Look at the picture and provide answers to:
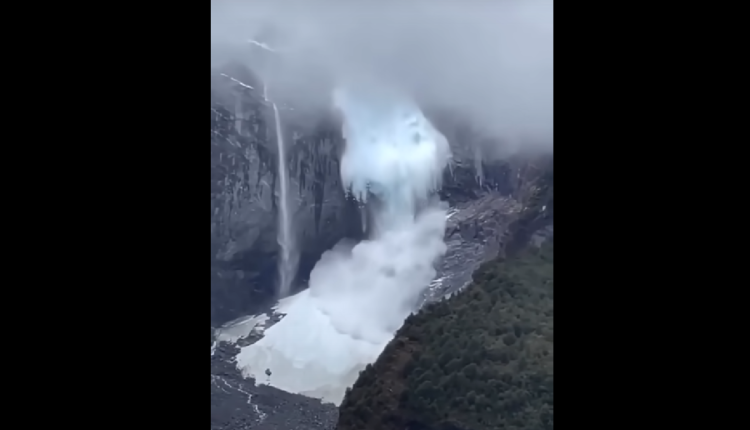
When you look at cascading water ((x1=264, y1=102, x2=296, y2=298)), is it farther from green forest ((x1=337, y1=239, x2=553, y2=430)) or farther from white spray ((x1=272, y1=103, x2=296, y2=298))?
green forest ((x1=337, y1=239, x2=553, y2=430))

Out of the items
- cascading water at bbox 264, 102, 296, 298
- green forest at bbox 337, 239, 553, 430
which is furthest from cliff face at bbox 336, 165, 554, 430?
cascading water at bbox 264, 102, 296, 298

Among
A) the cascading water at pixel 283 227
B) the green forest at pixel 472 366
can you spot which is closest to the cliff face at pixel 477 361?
the green forest at pixel 472 366

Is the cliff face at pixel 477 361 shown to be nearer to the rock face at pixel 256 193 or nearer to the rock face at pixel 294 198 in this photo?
the rock face at pixel 294 198

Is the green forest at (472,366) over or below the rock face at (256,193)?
below
